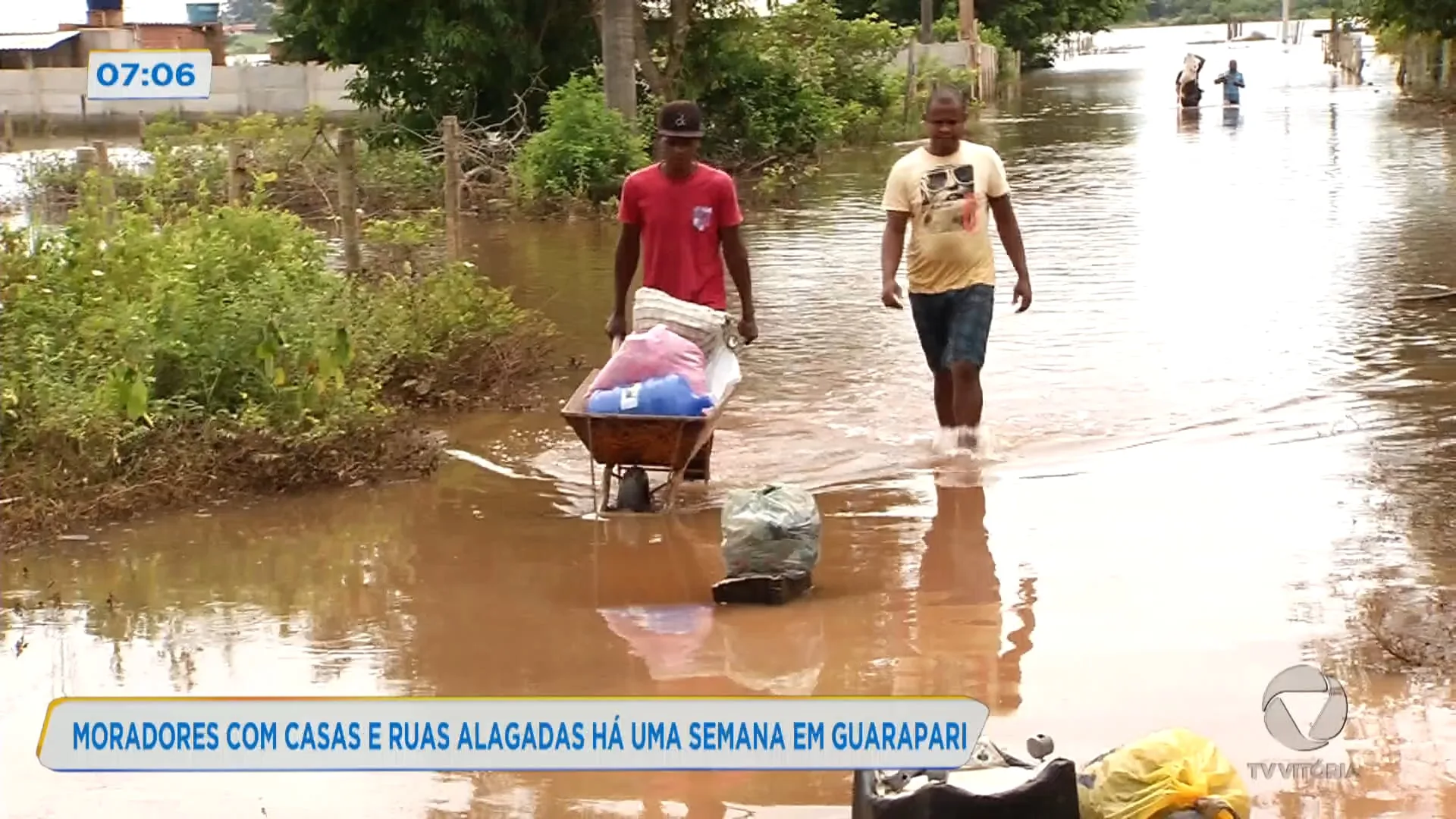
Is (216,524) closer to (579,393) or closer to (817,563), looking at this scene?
(579,393)

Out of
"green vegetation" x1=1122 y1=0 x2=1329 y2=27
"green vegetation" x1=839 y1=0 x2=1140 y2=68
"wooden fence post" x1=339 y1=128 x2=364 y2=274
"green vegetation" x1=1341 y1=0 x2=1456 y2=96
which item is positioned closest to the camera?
"wooden fence post" x1=339 y1=128 x2=364 y2=274

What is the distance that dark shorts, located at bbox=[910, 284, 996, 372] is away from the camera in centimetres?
805

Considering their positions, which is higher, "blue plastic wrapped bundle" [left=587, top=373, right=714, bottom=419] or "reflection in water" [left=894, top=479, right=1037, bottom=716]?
"blue plastic wrapped bundle" [left=587, top=373, right=714, bottom=419]

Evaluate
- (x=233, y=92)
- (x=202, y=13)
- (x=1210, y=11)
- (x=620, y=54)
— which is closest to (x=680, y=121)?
(x=202, y=13)

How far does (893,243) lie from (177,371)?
339cm

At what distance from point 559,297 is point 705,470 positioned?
19.2 feet

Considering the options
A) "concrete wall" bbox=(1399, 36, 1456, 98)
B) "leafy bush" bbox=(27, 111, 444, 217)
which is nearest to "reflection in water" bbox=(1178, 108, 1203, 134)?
"concrete wall" bbox=(1399, 36, 1456, 98)

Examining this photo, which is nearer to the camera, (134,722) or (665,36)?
(134,722)

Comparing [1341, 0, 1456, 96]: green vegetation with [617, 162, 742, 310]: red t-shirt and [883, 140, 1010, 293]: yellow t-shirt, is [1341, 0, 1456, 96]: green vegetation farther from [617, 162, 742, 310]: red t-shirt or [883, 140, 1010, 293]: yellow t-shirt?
[617, 162, 742, 310]: red t-shirt

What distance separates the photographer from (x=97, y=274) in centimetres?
863

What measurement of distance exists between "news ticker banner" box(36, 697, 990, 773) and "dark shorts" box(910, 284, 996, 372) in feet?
14.1

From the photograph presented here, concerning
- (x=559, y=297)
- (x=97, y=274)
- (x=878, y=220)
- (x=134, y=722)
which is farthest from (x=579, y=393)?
(x=878, y=220)

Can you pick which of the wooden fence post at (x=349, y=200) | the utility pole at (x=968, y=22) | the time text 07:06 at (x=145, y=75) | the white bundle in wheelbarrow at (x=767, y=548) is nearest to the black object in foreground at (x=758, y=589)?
the white bundle in wheelbarrow at (x=767, y=548)

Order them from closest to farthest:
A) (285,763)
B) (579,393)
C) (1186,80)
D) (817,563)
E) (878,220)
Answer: (285,763) → (817,563) → (579,393) → (878,220) → (1186,80)
